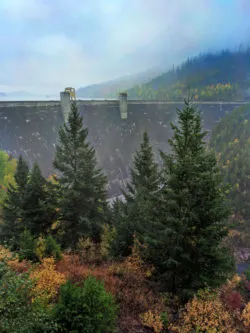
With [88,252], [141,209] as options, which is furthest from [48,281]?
[141,209]

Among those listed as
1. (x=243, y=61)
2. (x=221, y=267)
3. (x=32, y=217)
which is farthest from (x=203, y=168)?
(x=243, y=61)

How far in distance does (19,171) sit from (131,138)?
43.5m

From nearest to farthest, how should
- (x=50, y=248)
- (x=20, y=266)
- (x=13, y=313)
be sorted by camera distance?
(x=13, y=313) → (x=20, y=266) → (x=50, y=248)

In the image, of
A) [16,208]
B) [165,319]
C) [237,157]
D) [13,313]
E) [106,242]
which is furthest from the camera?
[237,157]

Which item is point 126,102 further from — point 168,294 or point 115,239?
point 168,294

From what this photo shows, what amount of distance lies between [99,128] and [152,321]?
157 ft

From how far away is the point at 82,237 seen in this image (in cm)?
1747

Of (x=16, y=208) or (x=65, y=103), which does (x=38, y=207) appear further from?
(x=65, y=103)

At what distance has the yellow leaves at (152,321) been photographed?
9578 millimetres

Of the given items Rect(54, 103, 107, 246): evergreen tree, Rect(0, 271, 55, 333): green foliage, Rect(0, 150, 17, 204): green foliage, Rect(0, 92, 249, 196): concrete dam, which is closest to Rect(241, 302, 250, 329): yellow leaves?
Rect(0, 271, 55, 333): green foliage

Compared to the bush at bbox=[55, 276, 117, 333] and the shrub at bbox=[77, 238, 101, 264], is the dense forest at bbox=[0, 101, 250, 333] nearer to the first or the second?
the bush at bbox=[55, 276, 117, 333]

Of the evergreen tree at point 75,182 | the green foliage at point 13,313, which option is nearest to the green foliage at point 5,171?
the evergreen tree at point 75,182

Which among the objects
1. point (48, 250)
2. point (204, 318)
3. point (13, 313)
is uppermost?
point (13, 313)

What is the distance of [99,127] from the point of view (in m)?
54.7
